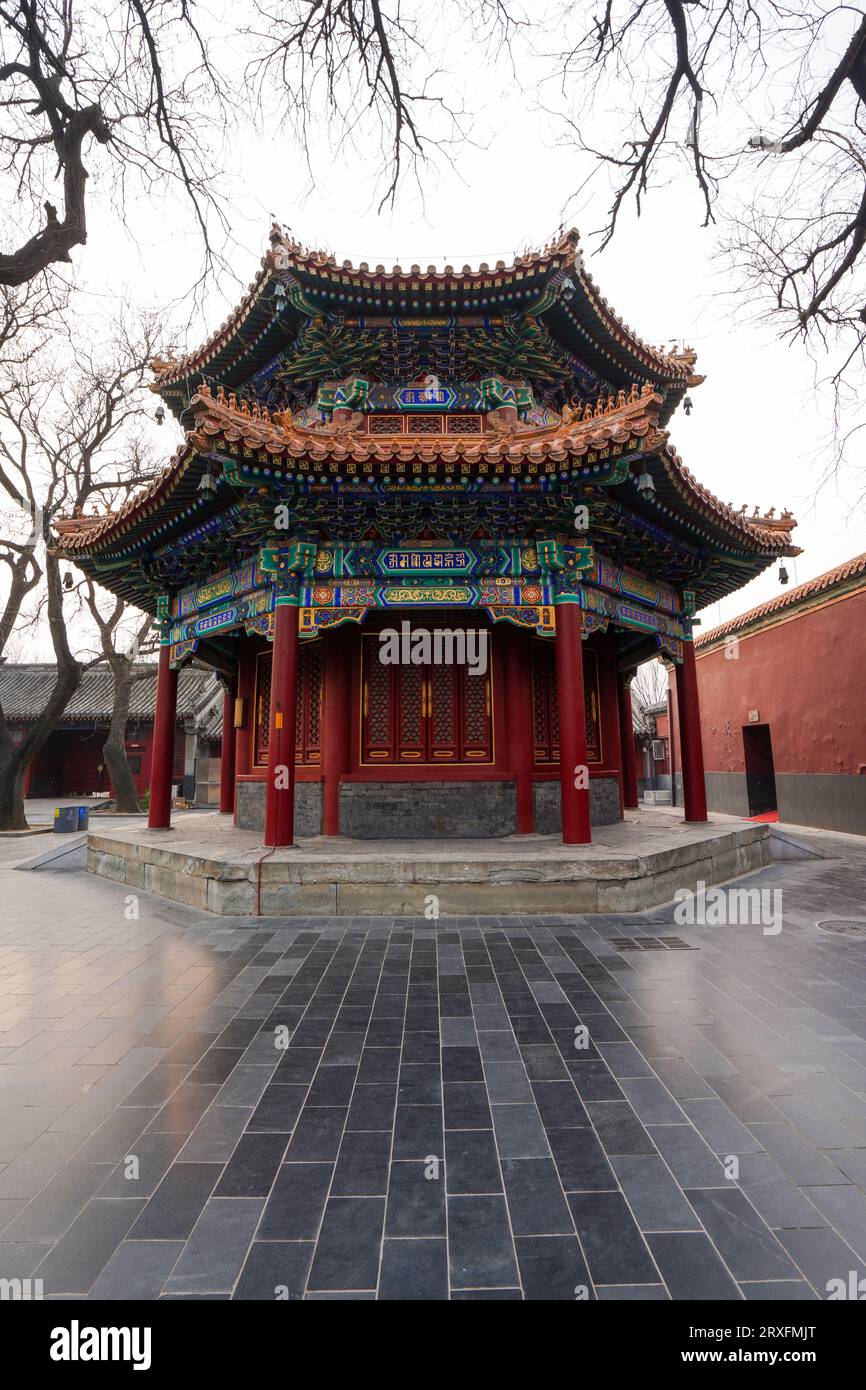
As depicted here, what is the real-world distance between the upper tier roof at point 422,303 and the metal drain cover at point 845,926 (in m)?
8.14

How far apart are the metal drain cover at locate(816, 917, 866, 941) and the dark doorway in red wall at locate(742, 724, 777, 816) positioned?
40.4ft

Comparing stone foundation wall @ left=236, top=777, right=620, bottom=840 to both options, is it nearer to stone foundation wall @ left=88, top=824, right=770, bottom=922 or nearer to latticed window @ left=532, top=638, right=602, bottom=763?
latticed window @ left=532, top=638, right=602, bottom=763

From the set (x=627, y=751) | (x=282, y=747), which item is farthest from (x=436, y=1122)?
(x=627, y=751)

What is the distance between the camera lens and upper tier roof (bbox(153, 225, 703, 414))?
8477 millimetres

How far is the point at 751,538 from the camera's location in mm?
9758

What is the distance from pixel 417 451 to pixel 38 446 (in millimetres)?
17251

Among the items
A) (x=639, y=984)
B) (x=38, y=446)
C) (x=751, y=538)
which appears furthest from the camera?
(x=38, y=446)

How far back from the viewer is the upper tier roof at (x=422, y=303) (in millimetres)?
8477

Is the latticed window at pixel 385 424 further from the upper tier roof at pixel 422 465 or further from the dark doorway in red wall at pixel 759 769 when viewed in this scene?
the dark doorway in red wall at pixel 759 769

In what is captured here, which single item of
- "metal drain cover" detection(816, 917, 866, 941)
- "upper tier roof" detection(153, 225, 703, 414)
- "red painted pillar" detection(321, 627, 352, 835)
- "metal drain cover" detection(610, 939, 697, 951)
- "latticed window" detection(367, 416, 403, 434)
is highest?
"upper tier roof" detection(153, 225, 703, 414)

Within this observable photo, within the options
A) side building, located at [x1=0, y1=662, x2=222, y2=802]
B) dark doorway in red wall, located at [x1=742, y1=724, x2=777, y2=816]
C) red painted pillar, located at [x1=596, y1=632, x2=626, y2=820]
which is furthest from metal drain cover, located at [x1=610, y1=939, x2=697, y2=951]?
side building, located at [x1=0, y1=662, x2=222, y2=802]
